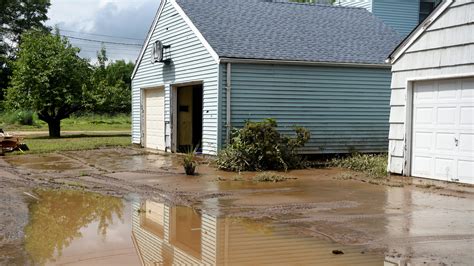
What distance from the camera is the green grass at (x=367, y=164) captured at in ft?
45.8

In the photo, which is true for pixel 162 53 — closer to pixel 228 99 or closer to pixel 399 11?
pixel 228 99

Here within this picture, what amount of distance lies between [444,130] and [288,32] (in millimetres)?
7915

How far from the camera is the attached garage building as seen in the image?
11.6 m

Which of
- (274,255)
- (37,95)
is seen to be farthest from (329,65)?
(37,95)

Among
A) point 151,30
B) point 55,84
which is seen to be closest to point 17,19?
point 55,84

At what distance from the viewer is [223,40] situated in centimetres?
1691

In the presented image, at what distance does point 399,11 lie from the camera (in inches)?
1045

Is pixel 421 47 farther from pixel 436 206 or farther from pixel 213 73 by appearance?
pixel 213 73

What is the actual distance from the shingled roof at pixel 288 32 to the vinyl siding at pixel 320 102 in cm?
48

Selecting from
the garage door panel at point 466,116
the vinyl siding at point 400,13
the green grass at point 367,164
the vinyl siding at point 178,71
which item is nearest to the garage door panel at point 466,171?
the garage door panel at point 466,116

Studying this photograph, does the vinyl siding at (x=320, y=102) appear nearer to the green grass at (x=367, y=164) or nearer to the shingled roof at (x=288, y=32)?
the shingled roof at (x=288, y=32)

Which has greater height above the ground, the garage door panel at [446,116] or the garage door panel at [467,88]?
the garage door panel at [467,88]

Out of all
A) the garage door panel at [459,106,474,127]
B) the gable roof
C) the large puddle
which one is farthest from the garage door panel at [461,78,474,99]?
the large puddle

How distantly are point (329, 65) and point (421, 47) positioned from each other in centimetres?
493
